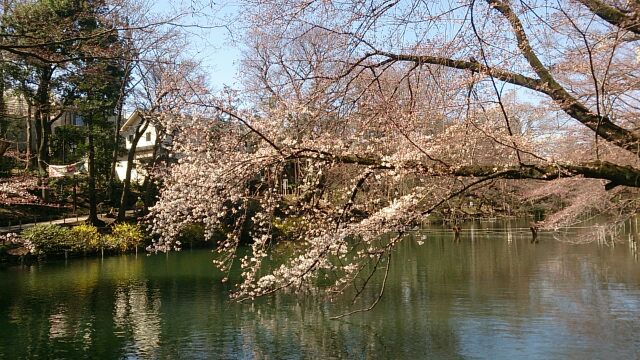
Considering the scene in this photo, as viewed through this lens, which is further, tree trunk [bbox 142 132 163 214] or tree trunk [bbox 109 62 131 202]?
tree trunk [bbox 142 132 163 214]

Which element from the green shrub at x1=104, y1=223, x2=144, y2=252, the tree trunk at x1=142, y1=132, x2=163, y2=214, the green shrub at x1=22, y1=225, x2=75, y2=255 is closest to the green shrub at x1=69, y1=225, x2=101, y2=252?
the green shrub at x1=22, y1=225, x2=75, y2=255

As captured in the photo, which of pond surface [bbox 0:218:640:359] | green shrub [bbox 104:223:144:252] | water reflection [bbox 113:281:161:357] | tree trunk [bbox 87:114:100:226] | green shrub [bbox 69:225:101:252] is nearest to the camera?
pond surface [bbox 0:218:640:359]

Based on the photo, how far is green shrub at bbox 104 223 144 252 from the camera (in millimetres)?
18703

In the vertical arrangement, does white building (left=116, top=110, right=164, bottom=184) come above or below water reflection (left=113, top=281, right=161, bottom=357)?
above

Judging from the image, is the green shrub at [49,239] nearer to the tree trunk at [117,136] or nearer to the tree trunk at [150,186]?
the tree trunk at [150,186]

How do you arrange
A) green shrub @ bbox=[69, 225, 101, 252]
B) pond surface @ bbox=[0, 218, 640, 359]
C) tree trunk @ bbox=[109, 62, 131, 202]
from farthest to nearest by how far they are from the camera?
1. tree trunk @ bbox=[109, 62, 131, 202]
2. green shrub @ bbox=[69, 225, 101, 252]
3. pond surface @ bbox=[0, 218, 640, 359]

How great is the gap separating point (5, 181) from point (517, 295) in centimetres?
1318

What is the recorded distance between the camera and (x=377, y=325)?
8727 millimetres

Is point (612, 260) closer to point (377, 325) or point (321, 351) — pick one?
point (377, 325)

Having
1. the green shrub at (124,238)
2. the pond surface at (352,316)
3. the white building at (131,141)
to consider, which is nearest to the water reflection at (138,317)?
the pond surface at (352,316)

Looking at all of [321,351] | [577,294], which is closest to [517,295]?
[577,294]

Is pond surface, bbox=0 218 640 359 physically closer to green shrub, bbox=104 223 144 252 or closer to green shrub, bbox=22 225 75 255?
green shrub, bbox=22 225 75 255

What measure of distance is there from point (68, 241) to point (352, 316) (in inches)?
457

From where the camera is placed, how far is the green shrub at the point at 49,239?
655 inches
